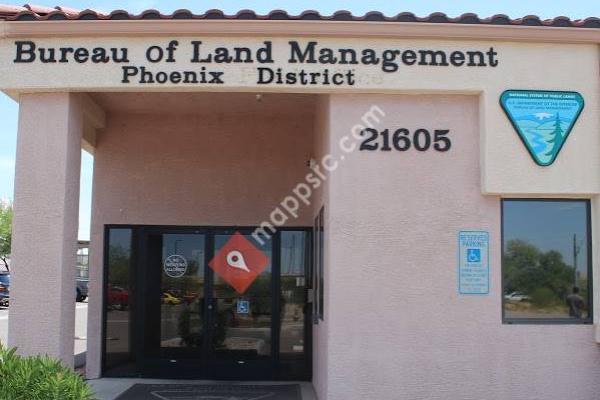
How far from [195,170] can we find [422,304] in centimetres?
507

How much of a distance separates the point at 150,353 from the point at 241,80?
5410 millimetres

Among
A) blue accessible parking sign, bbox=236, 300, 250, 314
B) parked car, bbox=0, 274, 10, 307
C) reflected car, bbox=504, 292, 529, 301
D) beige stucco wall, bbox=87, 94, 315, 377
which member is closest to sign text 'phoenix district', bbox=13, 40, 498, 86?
reflected car, bbox=504, 292, 529, 301

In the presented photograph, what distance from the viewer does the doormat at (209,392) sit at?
10.1m

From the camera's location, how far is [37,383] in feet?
19.0

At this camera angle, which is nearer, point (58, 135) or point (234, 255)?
point (58, 135)

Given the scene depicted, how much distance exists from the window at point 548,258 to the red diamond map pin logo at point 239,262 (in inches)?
181

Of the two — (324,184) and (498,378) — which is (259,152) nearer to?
(324,184)

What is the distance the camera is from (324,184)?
9180mm

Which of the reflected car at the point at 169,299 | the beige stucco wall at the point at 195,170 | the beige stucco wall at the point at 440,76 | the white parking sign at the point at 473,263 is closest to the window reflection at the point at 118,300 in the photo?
the beige stucco wall at the point at 195,170

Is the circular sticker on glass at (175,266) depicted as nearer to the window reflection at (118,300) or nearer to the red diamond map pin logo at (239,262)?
the red diamond map pin logo at (239,262)

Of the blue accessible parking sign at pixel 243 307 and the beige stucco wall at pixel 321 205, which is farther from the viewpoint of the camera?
the blue accessible parking sign at pixel 243 307

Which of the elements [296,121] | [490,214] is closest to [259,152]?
[296,121]

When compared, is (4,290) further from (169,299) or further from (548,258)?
(548,258)

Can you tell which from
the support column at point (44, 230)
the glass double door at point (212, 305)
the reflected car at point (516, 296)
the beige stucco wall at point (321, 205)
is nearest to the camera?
the support column at point (44, 230)
